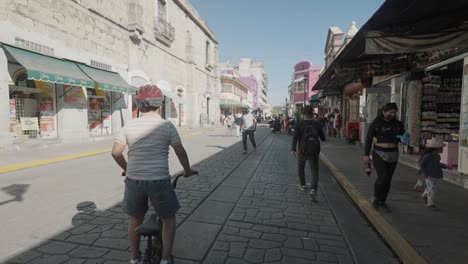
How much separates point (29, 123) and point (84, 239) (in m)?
10.6

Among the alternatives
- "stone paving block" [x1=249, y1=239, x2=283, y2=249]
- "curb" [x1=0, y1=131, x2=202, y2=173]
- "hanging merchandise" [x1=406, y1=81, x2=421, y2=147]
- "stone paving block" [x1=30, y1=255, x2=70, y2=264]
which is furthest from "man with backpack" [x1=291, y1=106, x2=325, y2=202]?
"curb" [x1=0, y1=131, x2=202, y2=173]

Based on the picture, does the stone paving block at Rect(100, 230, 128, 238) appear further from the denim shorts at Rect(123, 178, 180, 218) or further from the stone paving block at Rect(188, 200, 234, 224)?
the denim shorts at Rect(123, 178, 180, 218)

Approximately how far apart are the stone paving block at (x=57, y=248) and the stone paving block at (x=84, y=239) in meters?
0.09

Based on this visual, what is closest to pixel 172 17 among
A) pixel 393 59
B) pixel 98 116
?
pixel 98 116

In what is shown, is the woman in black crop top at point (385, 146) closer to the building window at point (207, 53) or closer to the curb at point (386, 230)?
the curb at point (386, 230)

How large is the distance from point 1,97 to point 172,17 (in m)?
16.7

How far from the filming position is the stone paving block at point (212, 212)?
4.32 m

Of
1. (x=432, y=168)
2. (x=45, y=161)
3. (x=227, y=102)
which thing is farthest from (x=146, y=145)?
(x=227, y=102)

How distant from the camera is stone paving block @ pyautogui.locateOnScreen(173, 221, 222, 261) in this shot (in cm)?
327

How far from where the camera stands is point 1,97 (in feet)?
32.9

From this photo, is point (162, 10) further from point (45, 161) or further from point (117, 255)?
point (117, 255)

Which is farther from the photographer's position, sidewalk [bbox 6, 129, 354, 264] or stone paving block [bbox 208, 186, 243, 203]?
stone paving block [bbox 208, 186, 243, 203]

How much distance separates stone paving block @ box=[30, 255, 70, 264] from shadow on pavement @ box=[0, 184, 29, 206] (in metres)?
2.53

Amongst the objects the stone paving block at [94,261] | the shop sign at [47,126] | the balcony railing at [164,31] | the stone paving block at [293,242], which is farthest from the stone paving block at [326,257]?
the balcony railing at [164,31]
